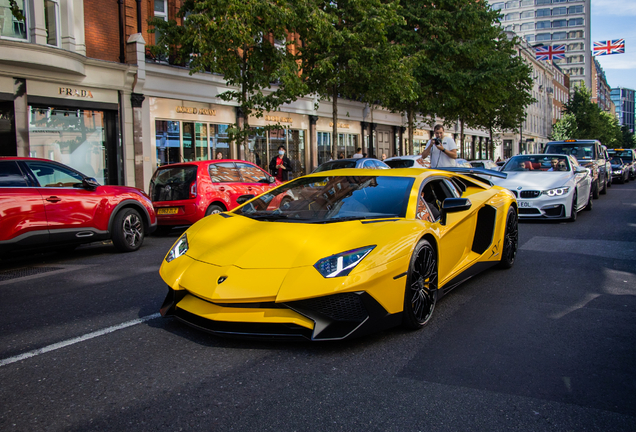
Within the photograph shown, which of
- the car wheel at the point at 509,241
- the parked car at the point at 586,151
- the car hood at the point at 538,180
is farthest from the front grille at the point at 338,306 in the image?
the parked car at the point at 586,151

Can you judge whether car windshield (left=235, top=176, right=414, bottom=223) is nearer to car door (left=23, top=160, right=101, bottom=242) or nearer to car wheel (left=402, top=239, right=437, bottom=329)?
car wheel (left=402, top=239, right=437, bottom=329)

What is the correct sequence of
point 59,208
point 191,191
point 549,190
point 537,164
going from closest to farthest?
point 59,208 < point 191,191 < point 549,190 < point 537,164

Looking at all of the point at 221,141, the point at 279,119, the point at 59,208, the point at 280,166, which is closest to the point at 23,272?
the point at 59,208

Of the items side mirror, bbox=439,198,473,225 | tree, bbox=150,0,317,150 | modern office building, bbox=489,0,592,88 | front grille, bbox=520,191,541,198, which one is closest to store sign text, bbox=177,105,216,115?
tree, bbox=150,0,317,150

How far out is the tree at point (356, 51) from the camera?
19906 millimetres

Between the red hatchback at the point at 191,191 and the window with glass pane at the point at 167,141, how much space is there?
820 cm

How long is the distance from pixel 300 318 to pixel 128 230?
6.27m

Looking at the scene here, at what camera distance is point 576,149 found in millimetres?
19125

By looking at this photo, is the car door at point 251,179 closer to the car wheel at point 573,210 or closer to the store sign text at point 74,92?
the car wheel at point 573,210

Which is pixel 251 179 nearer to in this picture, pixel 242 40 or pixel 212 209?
pixel 212 209

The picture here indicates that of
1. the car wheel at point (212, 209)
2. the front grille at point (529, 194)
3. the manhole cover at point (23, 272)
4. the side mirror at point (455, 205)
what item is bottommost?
the manhole cover at point (23, 272)

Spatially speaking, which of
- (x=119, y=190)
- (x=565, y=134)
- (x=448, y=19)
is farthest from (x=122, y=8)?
(x=565, y=134)

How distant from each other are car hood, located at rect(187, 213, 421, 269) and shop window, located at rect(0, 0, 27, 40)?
12.9 meters

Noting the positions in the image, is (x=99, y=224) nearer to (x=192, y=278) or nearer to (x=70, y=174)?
(x=70, y=174)
